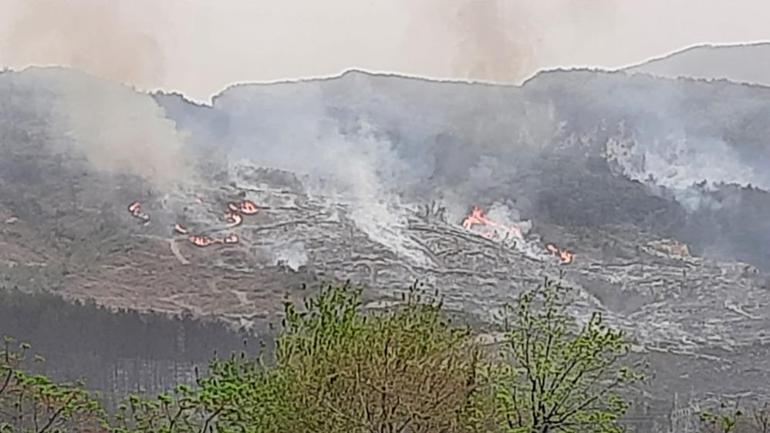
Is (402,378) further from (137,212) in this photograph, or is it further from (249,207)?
(249,207)

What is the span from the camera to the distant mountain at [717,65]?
63653 mm

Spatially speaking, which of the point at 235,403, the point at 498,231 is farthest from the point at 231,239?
the point at 235,403

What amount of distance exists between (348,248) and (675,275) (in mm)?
16809

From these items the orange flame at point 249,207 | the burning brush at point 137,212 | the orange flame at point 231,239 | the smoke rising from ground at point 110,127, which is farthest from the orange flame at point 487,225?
the burning brush at point 137,212

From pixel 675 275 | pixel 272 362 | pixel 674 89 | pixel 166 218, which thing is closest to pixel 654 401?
pixel 675 275

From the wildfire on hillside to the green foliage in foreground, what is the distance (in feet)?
142

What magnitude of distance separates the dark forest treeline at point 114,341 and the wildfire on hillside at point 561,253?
66.7 ft

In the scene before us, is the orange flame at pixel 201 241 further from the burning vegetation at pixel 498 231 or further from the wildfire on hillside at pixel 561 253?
the wildfire on hillside at pixel 561 253

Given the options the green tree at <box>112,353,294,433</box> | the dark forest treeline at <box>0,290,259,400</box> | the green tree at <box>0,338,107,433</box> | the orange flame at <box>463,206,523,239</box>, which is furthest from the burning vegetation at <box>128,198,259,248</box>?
the green tree at <box>112,353,294,433</box>

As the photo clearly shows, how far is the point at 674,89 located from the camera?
6969cm

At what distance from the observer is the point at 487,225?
5900 centimetres

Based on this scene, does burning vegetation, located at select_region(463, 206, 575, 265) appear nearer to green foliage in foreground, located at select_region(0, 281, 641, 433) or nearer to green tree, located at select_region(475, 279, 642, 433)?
green tree, located at select_region(475, 279, 642, 433)

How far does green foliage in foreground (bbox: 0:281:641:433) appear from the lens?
31.3 feet

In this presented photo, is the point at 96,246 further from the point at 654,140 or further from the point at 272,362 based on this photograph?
the point at 272,362
